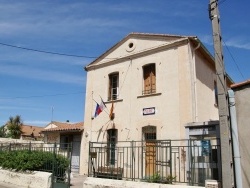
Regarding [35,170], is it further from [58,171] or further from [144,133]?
[144,133]

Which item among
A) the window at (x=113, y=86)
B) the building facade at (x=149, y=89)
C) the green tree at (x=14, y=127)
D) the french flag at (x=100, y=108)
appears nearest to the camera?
the building facade at (x=149, y=89)

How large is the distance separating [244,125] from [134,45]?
982 cm

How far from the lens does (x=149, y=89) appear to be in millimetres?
15195

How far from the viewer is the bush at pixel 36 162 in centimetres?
1126

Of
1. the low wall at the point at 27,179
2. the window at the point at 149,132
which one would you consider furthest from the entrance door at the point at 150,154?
the low wall at the point at 27,179

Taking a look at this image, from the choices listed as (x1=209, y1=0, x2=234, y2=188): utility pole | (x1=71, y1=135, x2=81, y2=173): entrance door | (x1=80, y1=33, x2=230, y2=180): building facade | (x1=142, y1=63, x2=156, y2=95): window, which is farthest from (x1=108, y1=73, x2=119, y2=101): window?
(x1=209, y1=0, x2=234, y2=188): utility pole

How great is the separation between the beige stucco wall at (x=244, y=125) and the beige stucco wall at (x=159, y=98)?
520 centimetres

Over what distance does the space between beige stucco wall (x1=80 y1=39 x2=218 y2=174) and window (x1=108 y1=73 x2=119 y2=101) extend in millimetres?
280

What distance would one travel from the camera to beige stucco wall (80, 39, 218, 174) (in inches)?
529

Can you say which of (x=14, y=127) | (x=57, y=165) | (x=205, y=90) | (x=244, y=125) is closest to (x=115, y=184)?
(x=57, y=165)

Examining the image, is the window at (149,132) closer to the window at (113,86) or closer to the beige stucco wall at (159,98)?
the beige stucco wall at (159,98)

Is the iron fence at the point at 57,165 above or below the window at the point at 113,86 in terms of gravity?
below

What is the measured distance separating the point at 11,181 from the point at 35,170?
4.91 ft

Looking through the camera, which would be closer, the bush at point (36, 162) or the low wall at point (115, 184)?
the low wall at point (115, 184)
